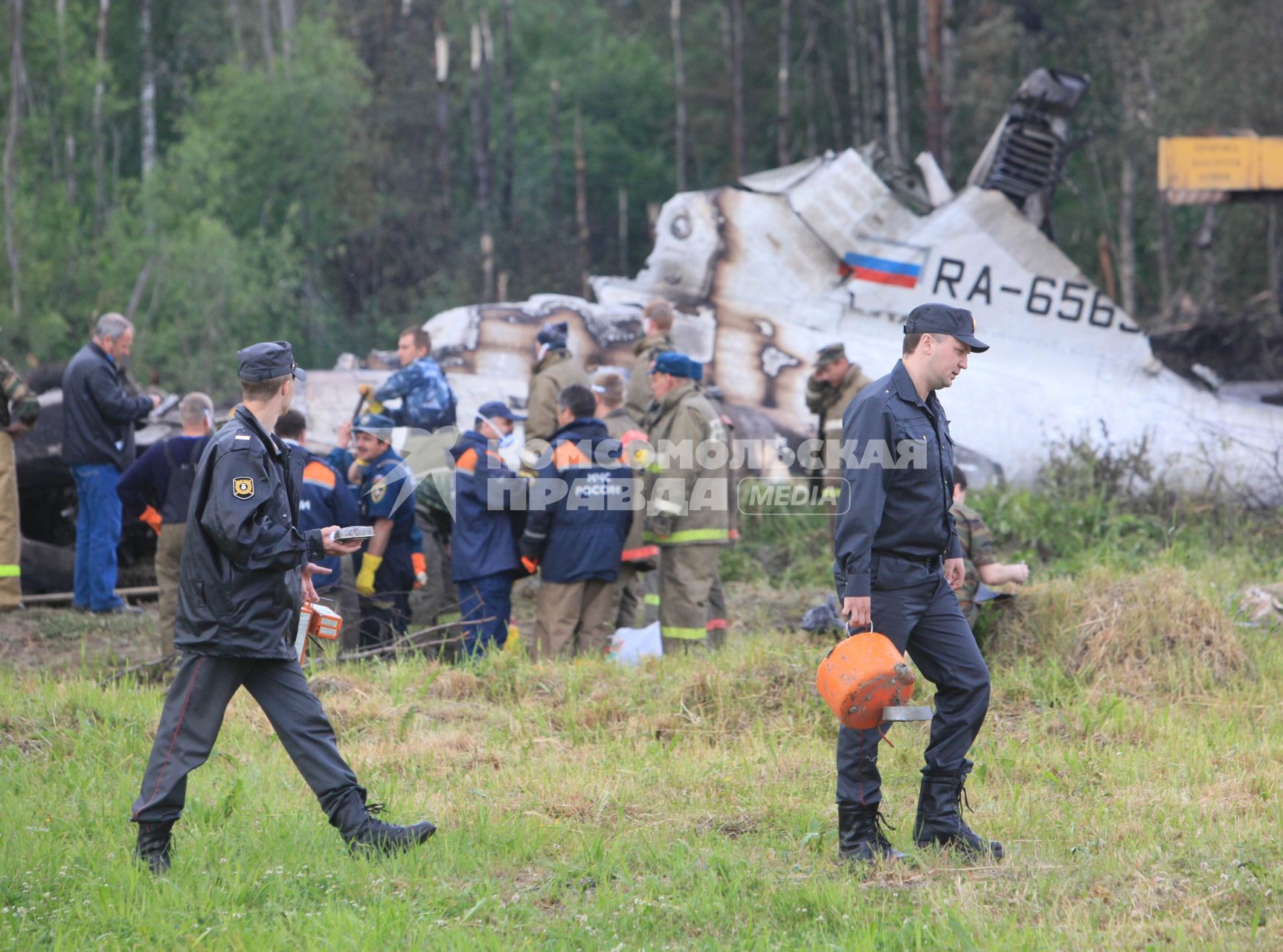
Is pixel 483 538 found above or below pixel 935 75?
below

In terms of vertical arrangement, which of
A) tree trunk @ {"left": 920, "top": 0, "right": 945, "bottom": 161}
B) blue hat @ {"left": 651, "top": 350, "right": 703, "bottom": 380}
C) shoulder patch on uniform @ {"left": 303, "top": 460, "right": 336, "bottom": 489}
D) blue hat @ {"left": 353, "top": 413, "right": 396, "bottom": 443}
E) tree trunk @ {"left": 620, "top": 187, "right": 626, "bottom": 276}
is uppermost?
tree trunk @ {"left": 920, "top": 0, "right": 945, "bottom": 161}

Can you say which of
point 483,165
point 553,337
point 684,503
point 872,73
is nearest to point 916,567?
point 684,503

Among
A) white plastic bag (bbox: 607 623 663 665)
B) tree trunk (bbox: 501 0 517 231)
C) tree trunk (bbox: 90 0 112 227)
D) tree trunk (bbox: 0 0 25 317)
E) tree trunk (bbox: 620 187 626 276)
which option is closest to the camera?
white plastic bag (bbox: 607 623 663 665)

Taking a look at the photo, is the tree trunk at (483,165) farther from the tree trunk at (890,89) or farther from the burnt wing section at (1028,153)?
the burnt wing section at (1028,153)

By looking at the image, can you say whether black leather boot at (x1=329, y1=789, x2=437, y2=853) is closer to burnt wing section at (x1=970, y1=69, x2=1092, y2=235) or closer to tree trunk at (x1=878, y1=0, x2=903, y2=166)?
burnt wing section at (x1=970, y1=69, x2=1092, y2=235)

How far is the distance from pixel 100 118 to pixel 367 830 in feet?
81.7

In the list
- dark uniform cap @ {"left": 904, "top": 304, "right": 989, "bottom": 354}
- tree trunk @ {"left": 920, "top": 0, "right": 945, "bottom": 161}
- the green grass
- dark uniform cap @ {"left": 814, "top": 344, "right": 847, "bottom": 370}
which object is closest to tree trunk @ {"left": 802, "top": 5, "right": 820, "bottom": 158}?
tree trunk @ {"left": 920, "top": 0, "right": 945, "bottom": 161}

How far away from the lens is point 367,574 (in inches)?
342

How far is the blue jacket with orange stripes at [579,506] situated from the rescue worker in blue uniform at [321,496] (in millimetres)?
1129

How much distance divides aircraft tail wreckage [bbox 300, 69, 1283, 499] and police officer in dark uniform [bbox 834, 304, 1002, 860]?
7.61 meters

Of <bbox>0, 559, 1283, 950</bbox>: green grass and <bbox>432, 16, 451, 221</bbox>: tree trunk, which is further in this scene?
<bbox>432, 16, 451, 221</bbox>: tree trunk

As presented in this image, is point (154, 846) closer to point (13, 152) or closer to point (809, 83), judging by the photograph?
point (13, 152)

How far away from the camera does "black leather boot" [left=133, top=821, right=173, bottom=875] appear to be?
15.1 ft

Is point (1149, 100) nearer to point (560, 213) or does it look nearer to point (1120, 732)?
point (560, 213)
